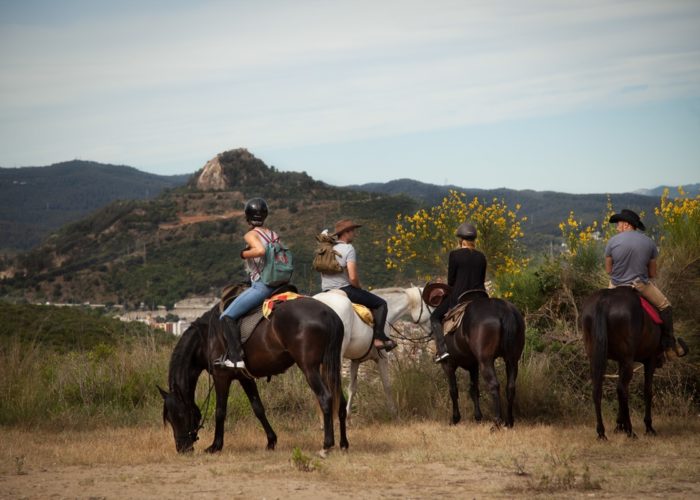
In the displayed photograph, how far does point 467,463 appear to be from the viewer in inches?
397

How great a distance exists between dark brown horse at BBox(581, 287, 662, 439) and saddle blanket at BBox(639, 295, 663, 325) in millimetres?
60

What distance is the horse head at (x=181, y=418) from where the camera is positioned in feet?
37.4

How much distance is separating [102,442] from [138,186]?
545 feet

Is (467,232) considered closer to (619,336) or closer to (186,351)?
(619,336)

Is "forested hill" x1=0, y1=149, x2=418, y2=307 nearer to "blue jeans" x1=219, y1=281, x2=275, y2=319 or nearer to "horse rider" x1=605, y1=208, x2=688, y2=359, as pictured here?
"horse rider" x1=605, y1=208, x2=688, y2=359

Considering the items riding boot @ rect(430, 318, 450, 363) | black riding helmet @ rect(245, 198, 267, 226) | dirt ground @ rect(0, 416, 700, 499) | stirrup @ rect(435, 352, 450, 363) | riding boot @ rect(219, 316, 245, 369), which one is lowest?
dirt ground @ rect(0, 416, 700, 499)

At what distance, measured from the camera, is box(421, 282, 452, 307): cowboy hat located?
13.6m

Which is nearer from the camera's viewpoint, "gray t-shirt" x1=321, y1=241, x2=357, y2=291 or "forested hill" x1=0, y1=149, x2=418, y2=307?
"gray t-shirt" x1=321, y1=241, x2=357, y2=291

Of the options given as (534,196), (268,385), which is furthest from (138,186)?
Answer: (268,385)

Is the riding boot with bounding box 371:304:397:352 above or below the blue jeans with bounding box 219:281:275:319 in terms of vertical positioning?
below

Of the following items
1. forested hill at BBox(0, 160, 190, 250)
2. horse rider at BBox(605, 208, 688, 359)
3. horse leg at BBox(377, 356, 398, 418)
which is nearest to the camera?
horse rider at BBox(605, 208, 688, 359)

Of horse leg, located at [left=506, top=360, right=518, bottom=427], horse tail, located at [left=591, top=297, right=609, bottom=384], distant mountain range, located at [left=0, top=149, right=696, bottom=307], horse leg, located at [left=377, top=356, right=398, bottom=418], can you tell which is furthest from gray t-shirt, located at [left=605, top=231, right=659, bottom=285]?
distant mountain range, located at [left=0, top=149, right=696, bottom=307]

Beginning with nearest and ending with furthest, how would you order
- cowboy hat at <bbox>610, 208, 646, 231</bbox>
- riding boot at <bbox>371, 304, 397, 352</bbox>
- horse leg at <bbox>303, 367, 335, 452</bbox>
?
1. horse leg at <bbox>303, 367, 335, 452</bbox>
2. cowboy hat at <bbox>610, 208, 646, 231</bbox>
3. riding boot at <bbox>371, 304, 397, 352</bbox>

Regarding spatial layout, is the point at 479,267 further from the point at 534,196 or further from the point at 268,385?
the point at 534,196
